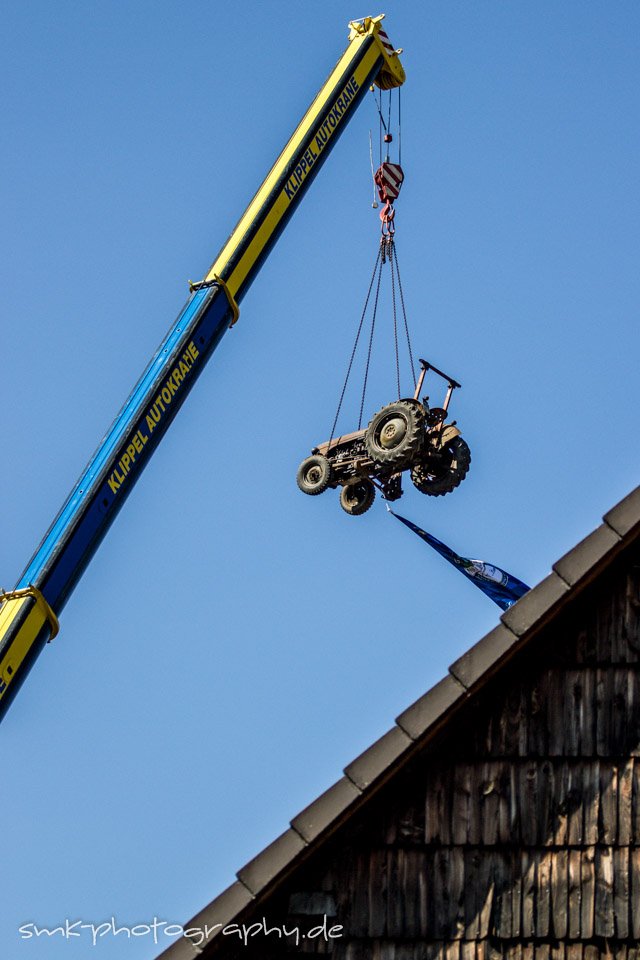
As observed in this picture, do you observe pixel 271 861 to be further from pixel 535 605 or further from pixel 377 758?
pixel 535 605

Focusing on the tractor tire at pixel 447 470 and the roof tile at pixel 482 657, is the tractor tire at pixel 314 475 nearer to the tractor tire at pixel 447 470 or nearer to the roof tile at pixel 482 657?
the tractor tire at pixel 447 470

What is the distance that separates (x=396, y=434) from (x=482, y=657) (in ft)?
43.1

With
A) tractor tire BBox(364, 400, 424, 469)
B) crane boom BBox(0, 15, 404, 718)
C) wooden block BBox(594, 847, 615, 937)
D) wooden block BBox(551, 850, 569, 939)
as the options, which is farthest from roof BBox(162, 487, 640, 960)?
tractor tire BBox(364, 400, 424, 469)

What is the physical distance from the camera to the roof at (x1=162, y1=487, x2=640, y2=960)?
7406 mm

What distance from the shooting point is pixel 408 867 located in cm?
763

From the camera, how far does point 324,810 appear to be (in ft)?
24.5

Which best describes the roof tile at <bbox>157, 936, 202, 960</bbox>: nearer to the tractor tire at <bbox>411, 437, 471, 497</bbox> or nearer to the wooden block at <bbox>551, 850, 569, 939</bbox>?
the wooden block at <bbox>551, 850, 569, 939</bbox>

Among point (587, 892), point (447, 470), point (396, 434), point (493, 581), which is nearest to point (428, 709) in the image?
point (587, 892)

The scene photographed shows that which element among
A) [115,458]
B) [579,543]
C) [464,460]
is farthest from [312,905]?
[464,460]

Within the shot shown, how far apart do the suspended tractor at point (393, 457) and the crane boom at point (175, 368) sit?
2607 mm

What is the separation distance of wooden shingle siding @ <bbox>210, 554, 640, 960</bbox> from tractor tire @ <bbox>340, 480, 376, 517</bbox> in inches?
578

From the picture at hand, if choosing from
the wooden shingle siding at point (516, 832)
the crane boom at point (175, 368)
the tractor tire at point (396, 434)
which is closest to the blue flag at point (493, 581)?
the tractor tire at point (396, 434)

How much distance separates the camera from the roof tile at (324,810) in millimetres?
7441

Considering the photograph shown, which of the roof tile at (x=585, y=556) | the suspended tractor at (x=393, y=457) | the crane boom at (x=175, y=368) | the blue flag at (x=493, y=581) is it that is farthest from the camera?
the suspended tractor at (x=393, y=457)
